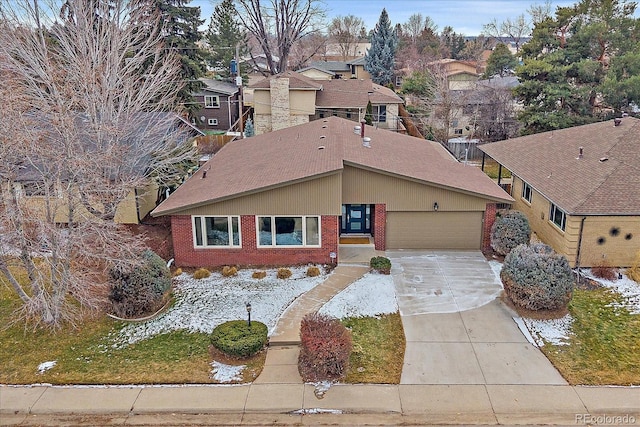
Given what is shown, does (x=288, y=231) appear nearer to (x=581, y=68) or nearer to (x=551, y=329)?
(x=551, y=329)

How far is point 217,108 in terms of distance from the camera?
1641 inches

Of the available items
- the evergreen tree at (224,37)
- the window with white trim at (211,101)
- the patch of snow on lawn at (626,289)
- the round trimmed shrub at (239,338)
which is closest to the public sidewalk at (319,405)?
the round trimmed shrub at (239,338)

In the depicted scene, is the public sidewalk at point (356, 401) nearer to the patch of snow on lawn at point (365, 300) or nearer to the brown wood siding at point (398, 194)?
the patch of snow on lawn at point (365, 300)

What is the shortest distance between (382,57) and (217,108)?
1101 inches

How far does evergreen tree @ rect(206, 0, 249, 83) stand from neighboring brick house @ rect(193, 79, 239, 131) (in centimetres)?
1253

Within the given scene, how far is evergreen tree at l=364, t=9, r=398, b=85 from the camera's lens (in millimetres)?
61875

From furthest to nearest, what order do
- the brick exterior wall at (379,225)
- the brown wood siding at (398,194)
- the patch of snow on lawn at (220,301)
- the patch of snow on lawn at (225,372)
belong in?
the brick exterior wall at (379,225) → the brown wood siding at (398,194) → the patch of snow on lawn at (220,301) → the patch of snow on lawn at (225,372)

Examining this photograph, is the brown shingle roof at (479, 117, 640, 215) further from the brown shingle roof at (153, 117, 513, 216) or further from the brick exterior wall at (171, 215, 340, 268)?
the brick exterior wall at (171, 215, 340, 268)

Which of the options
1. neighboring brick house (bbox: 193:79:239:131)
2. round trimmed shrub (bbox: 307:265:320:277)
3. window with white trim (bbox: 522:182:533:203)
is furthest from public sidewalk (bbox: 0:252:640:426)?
neighboring brick house (bbox: 193:79:239:131)

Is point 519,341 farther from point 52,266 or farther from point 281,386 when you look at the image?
point 52,266

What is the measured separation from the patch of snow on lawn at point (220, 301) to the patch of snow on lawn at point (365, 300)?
1.24 meters

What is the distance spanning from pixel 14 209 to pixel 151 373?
5.16m

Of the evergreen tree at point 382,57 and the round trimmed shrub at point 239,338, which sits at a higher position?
the evergreen tree at point 382,57

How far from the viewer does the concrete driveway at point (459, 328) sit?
11633 mm
